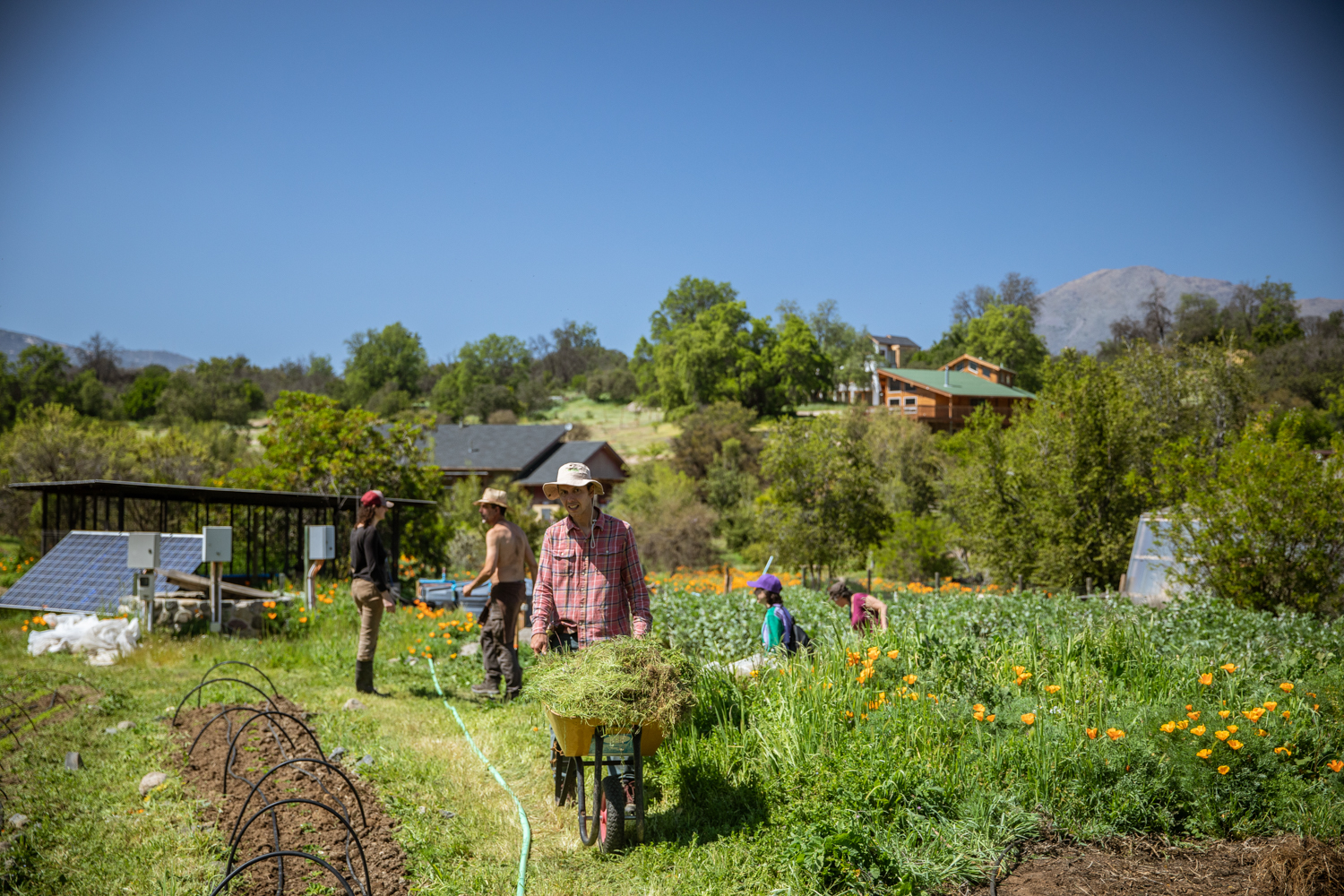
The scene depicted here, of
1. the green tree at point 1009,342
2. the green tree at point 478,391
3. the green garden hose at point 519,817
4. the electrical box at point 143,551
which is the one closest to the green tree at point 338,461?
the electrical box at point 143,551

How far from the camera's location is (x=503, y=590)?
24.0ft

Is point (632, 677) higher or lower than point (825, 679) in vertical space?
higher

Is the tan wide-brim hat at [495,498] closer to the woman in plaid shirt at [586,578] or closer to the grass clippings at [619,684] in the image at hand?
the woman in plaid shirt at [586,578]

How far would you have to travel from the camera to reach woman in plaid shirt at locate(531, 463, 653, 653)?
4953 millimetres

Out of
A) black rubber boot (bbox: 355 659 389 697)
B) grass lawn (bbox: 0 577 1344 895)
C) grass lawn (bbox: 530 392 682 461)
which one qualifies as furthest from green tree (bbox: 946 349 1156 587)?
grass lawn (bbox: 530 392 682 461)

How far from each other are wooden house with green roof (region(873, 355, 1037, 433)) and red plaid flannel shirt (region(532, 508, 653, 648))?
43.5m

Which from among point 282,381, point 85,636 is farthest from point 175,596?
point 282,381

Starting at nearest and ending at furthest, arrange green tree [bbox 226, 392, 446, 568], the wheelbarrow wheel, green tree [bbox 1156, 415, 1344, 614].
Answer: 1. the wheelbarrow wheel
2. green tree [bbox 1156, 415, 1344, 614]
3. green tree [bbox 226, 392, 446, 568]

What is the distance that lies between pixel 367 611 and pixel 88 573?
6566mm

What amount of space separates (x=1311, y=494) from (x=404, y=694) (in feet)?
33.8

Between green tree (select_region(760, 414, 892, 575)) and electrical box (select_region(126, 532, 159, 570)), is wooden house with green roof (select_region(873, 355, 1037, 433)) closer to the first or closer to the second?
green tree (select_region(760, 414, 892, 575))

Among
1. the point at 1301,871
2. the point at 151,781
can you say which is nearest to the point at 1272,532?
the point at 1301,871

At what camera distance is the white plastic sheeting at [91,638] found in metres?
9.66

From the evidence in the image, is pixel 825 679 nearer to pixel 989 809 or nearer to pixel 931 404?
pixel 989 809
